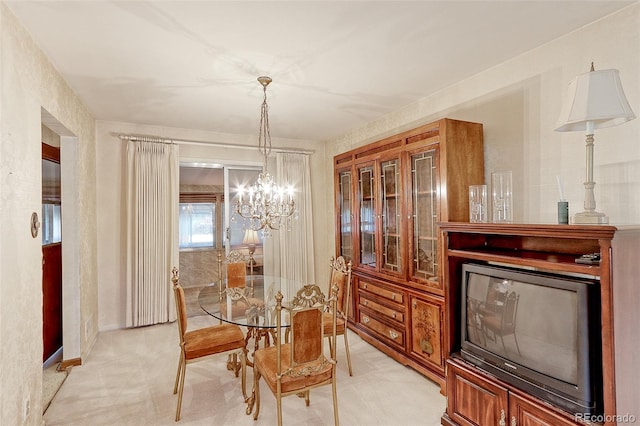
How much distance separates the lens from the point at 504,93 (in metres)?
2.61

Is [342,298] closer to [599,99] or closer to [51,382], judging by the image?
[599,99]

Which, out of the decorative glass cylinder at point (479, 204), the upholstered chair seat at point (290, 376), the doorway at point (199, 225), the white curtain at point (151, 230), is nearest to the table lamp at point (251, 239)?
the doorway at point (199, 225)

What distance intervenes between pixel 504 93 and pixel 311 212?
10.6ft

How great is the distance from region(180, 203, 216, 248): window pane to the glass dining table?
3042mm

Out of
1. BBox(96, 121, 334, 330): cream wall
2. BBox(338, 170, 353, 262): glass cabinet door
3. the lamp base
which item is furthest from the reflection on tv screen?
BBox(96, 121, 334, 330): cream wall

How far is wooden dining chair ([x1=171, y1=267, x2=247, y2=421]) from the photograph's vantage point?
96.1 inches

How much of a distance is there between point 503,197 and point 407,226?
3.36ft

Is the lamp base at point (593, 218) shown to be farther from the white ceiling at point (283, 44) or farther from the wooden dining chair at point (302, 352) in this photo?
the wooden dining chair at point (302, 352)

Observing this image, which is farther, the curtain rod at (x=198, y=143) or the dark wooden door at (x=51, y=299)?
the curtain rod at (x=198, y=143)

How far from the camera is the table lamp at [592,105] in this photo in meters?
1.60

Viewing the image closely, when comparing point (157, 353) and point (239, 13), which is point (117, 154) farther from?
point (239, 13)

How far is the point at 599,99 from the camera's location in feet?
5.34

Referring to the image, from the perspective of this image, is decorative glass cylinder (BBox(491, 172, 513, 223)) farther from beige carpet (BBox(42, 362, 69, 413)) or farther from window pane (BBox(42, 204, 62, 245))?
window pane (BBox(42, 204, 62, 245))

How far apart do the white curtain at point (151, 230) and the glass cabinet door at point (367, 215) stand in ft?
8.33
